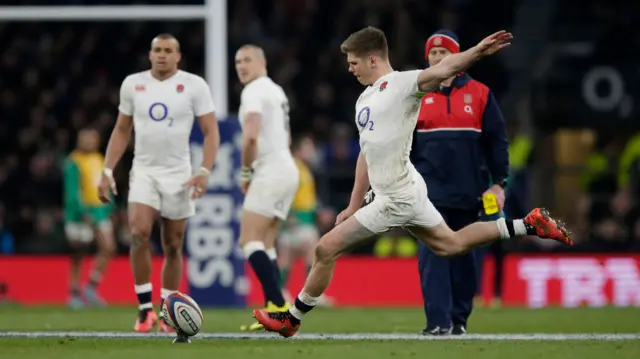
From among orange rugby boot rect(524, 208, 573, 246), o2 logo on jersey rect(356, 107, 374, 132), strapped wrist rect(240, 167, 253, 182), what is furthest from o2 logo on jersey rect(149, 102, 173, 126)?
orange rugby boot rect(524, 208, 573, 246)

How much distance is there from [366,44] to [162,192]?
96.1 inches

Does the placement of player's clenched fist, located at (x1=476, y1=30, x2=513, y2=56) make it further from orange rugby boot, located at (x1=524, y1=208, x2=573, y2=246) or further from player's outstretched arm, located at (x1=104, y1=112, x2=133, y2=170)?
player's outstretched arm, located at (x1=104, y1=112, x2=133, y2=170)

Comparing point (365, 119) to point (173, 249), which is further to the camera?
point (173, 249)

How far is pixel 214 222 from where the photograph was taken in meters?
15.1

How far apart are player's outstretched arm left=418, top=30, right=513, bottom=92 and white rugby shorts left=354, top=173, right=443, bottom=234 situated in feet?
2.43

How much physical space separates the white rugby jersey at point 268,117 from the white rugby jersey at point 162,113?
0.76 meters

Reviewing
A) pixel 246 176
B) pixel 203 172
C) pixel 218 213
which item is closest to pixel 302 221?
pixel 218 213

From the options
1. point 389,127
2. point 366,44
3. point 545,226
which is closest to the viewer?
point 389,127

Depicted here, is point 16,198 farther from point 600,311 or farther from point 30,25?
point 600,311

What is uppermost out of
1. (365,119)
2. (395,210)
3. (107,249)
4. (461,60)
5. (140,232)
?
(461,60)

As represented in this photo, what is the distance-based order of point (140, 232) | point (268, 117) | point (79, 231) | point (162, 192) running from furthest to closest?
1. point (79, 231)
2. point (268, 117)
3. point (162, 192)
4. point (140, 232)

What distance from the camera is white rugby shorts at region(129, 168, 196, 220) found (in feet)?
35.2

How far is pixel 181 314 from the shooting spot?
29.9 feet

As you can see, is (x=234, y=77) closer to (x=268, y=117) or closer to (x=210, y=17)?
(x=210, y=17)
